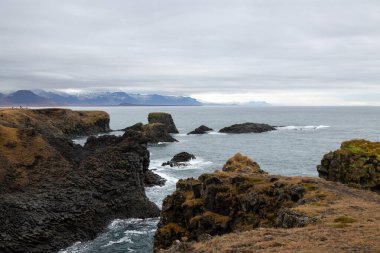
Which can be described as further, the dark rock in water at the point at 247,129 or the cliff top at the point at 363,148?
the dark rock in water at the point at 247,129

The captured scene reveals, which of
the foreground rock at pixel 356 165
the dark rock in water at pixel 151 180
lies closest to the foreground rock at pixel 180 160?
the dark rock in water at pixel 151 180

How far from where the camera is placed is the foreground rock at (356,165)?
4356cm

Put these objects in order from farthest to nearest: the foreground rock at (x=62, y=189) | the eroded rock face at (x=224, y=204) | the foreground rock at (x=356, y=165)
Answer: the foreground rock at (x=62, y=189), the foreground rock at (x=356, y=165), the eroded rock face at (x=224, y=204)

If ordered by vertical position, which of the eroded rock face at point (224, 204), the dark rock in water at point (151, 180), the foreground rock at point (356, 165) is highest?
the foreground rock at point (356, 165)

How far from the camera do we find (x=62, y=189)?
195 ft

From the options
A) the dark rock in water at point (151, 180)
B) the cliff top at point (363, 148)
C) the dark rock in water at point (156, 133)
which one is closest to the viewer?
the cliff top at point (363, 148)

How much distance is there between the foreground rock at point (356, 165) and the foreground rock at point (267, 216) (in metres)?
5.91

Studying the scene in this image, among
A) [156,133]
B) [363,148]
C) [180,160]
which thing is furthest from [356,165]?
[156,133]

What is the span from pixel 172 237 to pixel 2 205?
2372 cm

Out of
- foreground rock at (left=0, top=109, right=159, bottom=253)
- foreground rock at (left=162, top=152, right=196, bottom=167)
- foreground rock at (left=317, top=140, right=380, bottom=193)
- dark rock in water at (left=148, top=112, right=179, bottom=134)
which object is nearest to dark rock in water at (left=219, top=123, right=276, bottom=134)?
dark rock in water at (left=148, top=112, right=179, bottom=134)

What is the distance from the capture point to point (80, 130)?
169 metres

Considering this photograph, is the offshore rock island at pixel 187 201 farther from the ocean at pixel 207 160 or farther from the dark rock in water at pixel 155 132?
the dark rock in water at pixel 155 132

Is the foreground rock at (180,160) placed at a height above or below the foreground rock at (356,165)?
below

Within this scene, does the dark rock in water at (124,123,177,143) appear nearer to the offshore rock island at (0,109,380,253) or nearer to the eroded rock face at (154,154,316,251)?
the offshore rock island at (0,109,380,253)
